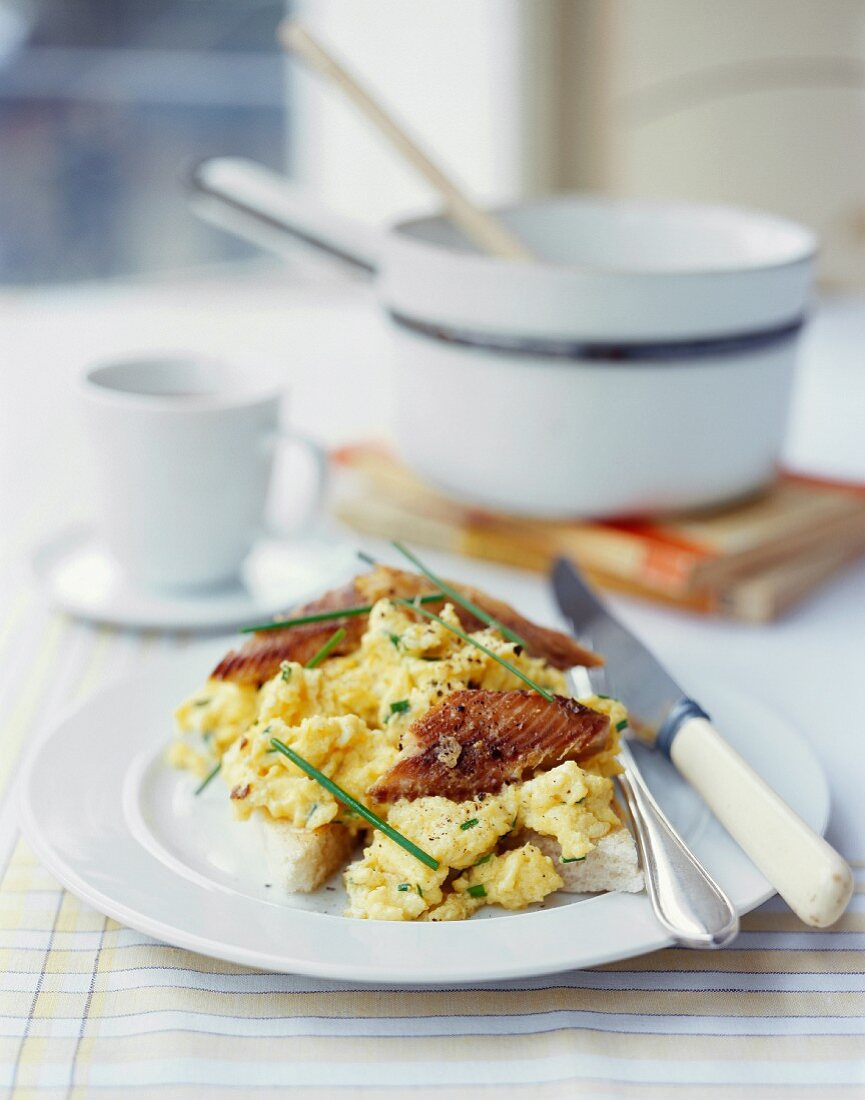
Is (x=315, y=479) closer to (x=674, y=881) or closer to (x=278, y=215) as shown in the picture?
(x=278, y=215)

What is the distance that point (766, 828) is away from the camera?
0.85 m

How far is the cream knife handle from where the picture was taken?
2.55 feet

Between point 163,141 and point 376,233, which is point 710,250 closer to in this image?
point 376,233

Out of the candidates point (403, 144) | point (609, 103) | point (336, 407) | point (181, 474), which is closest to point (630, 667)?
point (181, 474)

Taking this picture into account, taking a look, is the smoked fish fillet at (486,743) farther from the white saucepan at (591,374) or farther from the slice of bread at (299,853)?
the white saucepan at (591,374)

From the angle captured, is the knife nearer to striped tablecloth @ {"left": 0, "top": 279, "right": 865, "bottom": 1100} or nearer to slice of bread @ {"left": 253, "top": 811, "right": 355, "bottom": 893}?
striped tablecloth @ {"left": 0, "top": 279, "right": 865, "bottom": 1100}

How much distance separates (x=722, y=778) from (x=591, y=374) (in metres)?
0.59

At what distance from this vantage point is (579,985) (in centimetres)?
84

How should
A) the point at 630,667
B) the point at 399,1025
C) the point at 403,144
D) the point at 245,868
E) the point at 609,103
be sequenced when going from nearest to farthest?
the point at 399,1025 < the point at 245,868 < the point at 630,667 < the point at 403,144 < the point at 609,103

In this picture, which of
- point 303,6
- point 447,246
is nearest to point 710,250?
point 447,246

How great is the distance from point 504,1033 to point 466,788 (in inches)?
6.2

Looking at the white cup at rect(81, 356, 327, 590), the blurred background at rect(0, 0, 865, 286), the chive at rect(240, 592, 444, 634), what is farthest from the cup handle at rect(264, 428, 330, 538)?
the blurred background at rect(0, 0, 865, 286)

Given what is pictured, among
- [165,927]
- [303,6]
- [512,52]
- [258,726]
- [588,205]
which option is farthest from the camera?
[303,6]

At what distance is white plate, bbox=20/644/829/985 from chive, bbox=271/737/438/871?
0.05m
